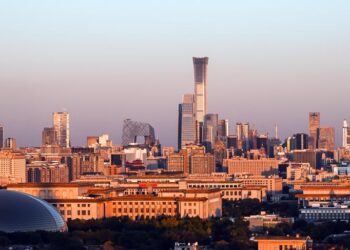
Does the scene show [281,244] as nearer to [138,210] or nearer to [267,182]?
[138,210]

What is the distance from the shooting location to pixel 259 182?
152375 millimetres

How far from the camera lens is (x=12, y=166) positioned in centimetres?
16700

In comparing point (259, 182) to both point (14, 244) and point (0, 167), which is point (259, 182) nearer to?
point (0, 167)

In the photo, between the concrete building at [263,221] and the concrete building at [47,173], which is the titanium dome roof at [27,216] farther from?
the concrete building at [47,173]

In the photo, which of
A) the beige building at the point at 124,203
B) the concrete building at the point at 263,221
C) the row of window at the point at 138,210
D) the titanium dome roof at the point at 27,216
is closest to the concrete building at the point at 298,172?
the beige building at the point at 124,203

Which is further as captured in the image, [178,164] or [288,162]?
[288,162]

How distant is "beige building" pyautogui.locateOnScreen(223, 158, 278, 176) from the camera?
607 feet

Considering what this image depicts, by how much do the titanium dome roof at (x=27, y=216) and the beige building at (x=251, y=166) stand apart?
92835 mm

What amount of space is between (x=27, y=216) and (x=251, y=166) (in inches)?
3968

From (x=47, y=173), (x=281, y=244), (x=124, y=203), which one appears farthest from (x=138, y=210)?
(x=47, y=173)

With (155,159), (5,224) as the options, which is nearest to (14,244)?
(5,224)

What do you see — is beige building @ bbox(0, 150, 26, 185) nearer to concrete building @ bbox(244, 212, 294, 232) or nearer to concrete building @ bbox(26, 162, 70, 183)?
concrete building @ bbox(26, 162, 70, 183)

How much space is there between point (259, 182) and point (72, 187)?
140 feet

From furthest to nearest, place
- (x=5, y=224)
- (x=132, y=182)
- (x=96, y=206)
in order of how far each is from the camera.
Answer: (x=132, y=182), (x=96, y=206), (x=5, y=224)
